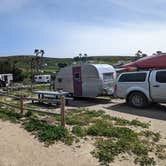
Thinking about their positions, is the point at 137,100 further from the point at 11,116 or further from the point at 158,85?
the point at 11,116

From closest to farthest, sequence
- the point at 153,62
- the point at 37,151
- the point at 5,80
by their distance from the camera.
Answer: the point at 37,151 < the point at 153,62 < the point at 5,80

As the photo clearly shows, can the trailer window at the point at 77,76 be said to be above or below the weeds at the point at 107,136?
above

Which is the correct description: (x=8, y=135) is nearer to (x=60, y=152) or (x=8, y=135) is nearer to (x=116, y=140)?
(x=60, y=152)

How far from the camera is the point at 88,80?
1499 cm

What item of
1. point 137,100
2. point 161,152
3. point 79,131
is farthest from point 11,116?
point 161,152

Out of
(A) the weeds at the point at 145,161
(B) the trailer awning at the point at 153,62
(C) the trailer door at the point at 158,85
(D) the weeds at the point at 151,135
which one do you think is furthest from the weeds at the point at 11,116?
(B) the trailer awning at the point at 153,62

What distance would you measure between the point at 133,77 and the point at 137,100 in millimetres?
1154

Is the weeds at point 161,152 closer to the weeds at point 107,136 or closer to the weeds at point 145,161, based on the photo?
the weeds at point 107,136

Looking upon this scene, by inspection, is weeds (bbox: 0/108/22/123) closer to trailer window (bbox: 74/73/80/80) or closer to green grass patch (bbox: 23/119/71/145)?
green grass patch (bbox: 23/119/71/145)

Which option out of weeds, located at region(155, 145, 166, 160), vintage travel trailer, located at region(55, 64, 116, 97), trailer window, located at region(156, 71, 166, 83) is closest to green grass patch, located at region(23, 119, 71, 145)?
weeds, located at region(155, 145, 166, 160)

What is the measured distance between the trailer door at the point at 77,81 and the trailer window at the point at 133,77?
11.5 ft

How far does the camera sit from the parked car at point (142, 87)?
37.2 ft

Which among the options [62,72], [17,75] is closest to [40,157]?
[62,72]

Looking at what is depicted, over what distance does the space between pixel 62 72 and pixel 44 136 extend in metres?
9.76
